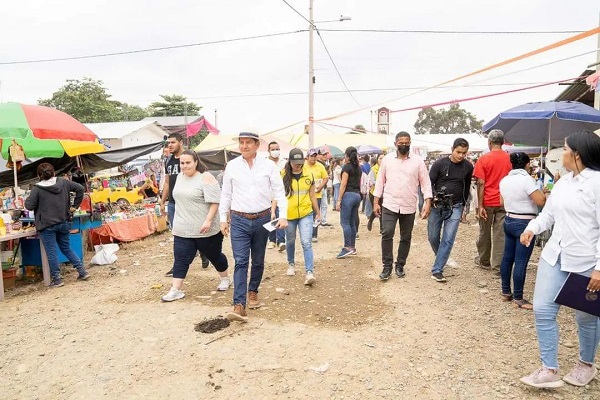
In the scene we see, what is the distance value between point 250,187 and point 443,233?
266 centimetres

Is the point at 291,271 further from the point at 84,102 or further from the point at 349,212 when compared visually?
the point at 84,102

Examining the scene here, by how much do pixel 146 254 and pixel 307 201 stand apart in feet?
13.0

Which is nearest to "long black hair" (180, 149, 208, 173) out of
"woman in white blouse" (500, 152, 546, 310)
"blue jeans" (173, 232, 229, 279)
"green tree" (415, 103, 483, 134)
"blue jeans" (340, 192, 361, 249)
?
"blue jeans" (173, 232, 229, 279)

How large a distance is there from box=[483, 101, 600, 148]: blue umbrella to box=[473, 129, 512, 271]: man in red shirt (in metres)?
1.25

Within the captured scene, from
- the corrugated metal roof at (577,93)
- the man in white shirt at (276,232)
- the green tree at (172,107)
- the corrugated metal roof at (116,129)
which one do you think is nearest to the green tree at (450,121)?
the green tree at (172,107)

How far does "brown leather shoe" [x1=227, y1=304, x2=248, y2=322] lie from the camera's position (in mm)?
4105

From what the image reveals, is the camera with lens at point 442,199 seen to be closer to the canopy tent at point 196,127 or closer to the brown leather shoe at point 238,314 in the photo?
the brown leather shoe at point 238,314

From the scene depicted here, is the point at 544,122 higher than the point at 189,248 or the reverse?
higher

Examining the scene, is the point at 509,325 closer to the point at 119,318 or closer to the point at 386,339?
the point at 386,339

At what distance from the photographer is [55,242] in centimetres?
588

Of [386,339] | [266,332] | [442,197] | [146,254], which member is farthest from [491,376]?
[146,254]

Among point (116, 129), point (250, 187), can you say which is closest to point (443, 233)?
point (250, 187)

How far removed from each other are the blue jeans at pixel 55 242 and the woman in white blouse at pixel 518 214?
555 centimetres

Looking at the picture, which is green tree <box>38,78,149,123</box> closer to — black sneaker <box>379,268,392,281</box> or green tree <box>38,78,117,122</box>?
green tree <box>38,78,117,122</box>
